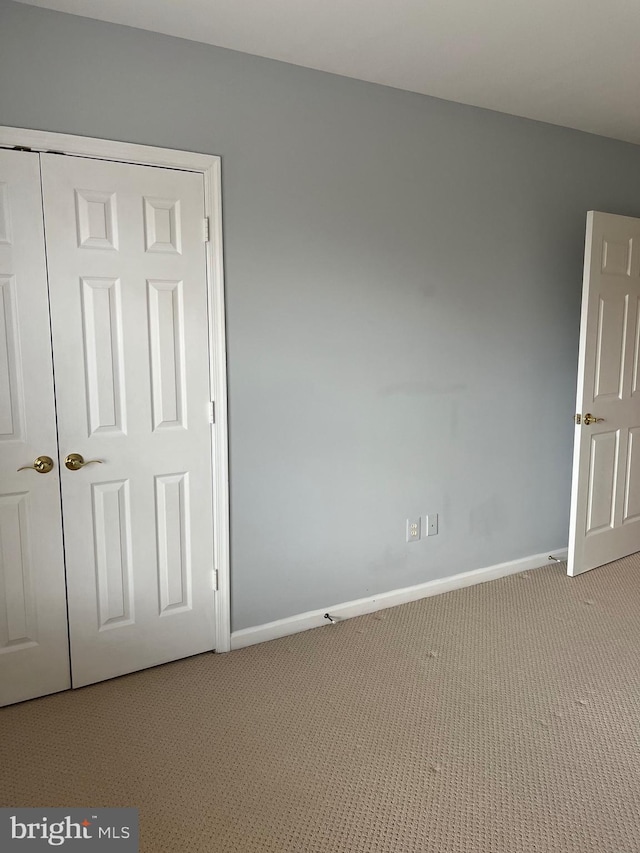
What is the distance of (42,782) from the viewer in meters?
2.08

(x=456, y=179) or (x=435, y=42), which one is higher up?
(x=435, y=42)

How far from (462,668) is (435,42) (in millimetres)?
2579

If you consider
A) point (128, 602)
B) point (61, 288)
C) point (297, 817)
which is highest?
point (61, 288)

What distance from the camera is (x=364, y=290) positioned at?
3.07 metres

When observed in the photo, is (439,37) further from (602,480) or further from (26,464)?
(602,480)

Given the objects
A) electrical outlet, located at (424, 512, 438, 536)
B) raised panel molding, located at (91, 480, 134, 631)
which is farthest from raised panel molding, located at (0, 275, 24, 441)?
electrical outlet, located at (424, 512, 438, 536)

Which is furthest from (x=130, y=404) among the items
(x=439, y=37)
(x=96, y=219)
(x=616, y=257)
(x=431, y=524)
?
(x=616, y=257)

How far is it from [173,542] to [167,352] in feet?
2.67

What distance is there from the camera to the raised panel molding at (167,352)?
259 centimetres

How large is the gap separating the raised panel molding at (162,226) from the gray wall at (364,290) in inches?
8.7

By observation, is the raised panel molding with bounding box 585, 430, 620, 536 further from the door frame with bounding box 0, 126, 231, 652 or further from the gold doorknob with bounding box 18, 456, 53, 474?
the gold doorknob with bounding box 18, 456, 53, 474

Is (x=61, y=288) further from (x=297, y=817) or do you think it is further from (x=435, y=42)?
(x=297, y=817)

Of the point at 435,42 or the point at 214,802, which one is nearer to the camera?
the point at 214,802

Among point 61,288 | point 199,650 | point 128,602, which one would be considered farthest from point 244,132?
point 199,650
